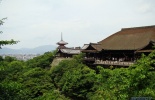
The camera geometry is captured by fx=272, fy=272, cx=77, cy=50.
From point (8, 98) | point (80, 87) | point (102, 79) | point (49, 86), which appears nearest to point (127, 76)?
point (102, 79)

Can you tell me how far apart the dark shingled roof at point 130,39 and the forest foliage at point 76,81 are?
439cm

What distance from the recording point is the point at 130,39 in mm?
38719

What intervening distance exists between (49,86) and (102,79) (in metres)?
18.0

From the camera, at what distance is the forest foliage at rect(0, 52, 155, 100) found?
46.6ft

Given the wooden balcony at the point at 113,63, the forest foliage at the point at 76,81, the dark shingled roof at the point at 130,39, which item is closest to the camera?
the forest foliage at the point at 76,81

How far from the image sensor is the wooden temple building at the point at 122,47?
34.6 metres

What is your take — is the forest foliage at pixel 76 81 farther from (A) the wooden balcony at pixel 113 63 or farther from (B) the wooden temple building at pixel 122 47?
(B) the wooden temple building at pixel 122 47

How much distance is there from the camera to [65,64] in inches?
1678

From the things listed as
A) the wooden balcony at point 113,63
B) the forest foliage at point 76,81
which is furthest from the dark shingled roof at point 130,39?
the forest foliage at point 76,81

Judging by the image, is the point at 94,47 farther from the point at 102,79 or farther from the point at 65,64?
the point at 102,79

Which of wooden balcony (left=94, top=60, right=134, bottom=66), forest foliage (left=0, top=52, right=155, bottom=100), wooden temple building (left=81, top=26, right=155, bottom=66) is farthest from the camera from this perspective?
wooden temple building (left=81, top=26, right=155, bottom=66)

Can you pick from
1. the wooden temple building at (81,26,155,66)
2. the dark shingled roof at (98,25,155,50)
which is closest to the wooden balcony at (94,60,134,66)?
the wooden temple building at (81,26,155,66)

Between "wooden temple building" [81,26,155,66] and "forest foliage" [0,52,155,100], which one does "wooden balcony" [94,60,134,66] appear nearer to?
"wooden temple building" [81,26,155,66]

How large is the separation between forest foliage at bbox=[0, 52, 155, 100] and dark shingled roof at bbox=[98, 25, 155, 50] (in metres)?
4.39
